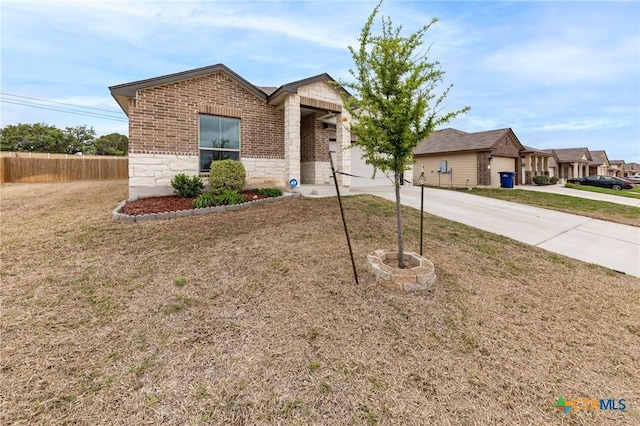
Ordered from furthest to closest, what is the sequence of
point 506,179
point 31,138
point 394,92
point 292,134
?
point 31,138 → point 506,179 → point 292,134 → point 394,92

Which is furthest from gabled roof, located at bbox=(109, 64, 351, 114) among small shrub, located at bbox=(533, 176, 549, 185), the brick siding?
small shrub, located at bbox=(533, 176, 549, 185)

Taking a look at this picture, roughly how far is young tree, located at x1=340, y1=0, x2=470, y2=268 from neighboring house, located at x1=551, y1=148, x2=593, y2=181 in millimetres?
42240

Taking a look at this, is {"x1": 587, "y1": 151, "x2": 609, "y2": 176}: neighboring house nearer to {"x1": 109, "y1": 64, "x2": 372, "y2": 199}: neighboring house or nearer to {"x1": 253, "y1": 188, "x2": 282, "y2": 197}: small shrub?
{"x1": 109, "y1": 64, "x2": 372, "y2": 199}: neighboring house

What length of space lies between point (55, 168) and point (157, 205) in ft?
64.6

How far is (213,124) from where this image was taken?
9234 mm

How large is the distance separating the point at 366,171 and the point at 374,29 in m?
11.1

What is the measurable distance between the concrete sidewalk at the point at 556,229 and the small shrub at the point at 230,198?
17.6 feet

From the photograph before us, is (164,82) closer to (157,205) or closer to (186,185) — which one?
(186,185)

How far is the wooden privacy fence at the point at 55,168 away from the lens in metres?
18.3

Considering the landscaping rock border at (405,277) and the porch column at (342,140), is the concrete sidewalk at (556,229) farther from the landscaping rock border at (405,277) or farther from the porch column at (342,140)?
the landscaping rock border at (405,277)

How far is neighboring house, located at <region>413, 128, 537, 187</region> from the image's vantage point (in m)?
20.0

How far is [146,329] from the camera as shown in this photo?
2697 millimetres

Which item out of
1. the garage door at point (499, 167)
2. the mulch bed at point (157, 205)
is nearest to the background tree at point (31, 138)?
the mulch bed at point (157, 205)

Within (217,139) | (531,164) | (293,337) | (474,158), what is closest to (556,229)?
(293,337)
